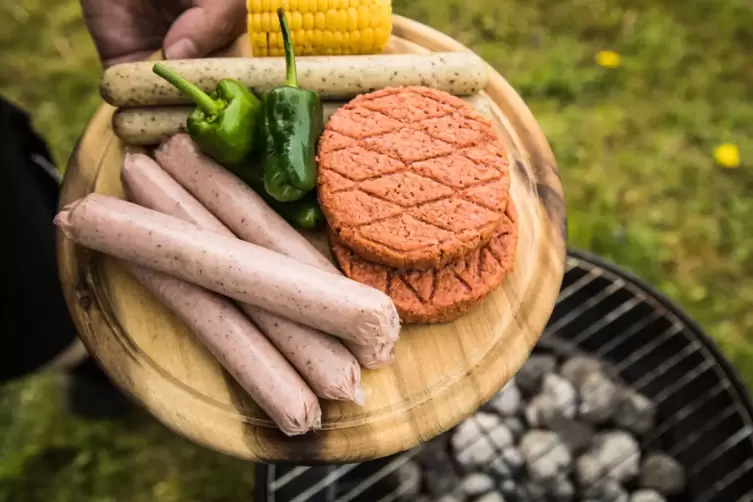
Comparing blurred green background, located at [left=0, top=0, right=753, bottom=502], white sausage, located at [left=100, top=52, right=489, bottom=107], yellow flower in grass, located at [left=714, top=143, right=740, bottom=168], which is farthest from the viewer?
yellow flower in grass, located at [left=714, top=143, right=740, bottom=168]

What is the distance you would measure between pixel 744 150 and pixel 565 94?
1.11 m

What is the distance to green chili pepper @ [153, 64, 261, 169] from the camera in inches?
80.6

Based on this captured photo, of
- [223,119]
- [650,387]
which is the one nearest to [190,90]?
[223,119]

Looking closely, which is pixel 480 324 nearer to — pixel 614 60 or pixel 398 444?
pixel 398 444

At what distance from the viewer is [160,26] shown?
2.73 metres


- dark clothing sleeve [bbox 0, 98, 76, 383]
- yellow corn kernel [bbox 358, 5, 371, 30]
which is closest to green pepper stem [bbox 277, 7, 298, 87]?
yellow corn kernel [bbox 358, 5, 371, 30]

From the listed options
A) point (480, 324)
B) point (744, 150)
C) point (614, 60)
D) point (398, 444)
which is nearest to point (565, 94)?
point (614, 60)

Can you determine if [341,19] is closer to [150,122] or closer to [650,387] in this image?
[150,122]

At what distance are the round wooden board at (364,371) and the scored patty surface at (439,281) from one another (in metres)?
0.09

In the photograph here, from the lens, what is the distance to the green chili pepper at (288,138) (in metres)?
2.06

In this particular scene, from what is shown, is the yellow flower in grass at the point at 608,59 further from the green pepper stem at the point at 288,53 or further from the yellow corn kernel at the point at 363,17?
the green pepper stem at the point at 288,53

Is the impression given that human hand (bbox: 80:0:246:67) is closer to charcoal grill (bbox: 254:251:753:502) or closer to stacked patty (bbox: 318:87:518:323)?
stacked patty (bbox: 318:87:518:323)

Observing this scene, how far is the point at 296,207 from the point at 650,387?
6.15 ft

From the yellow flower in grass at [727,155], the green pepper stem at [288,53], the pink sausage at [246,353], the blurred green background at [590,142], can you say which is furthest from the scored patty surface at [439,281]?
the yellow flower in grass at [727,155]
